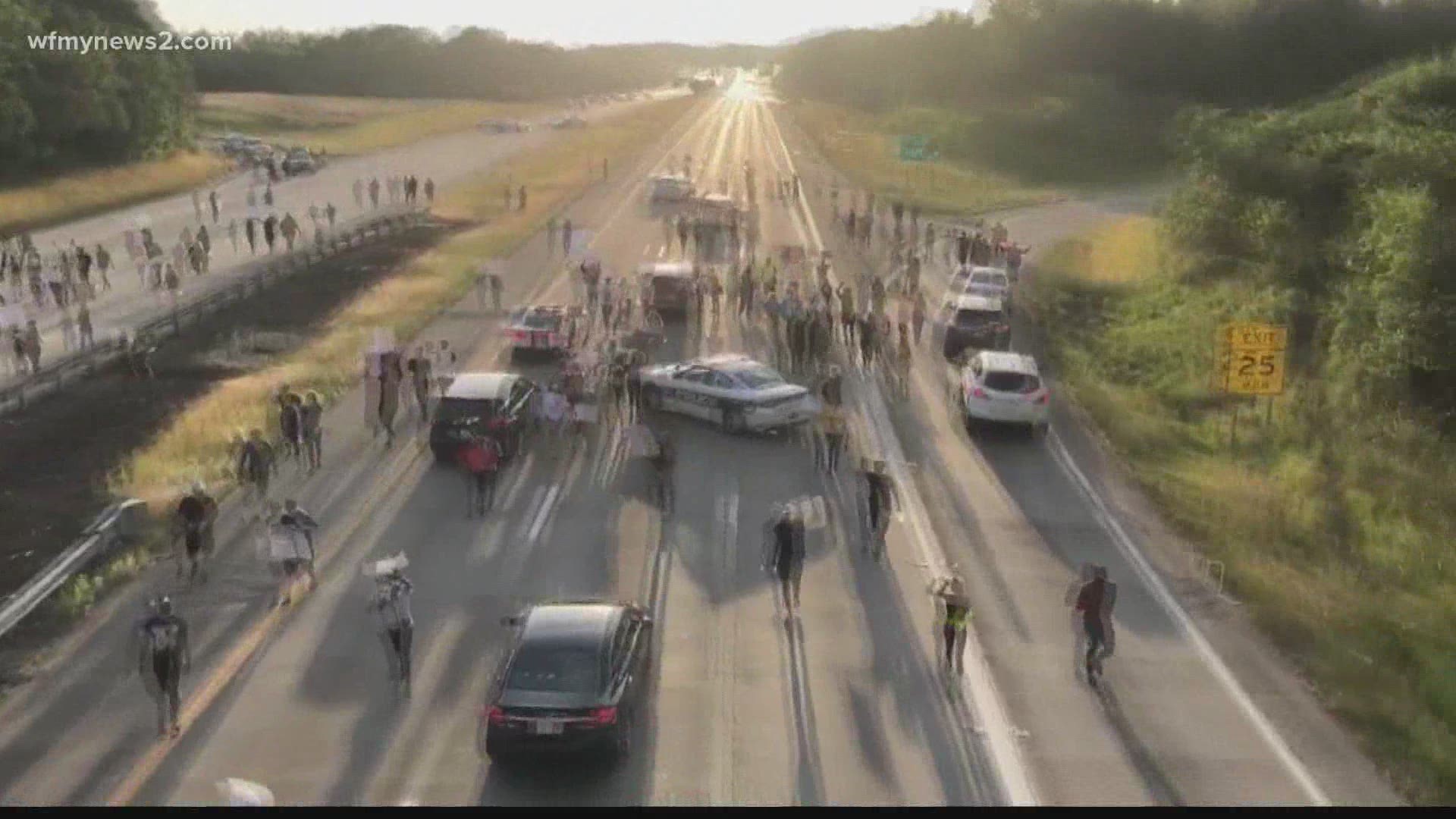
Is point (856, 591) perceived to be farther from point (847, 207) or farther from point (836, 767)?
point (847, 207)

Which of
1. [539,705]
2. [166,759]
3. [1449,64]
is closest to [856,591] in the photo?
[539,705]

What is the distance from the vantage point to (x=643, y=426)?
24.3 meters

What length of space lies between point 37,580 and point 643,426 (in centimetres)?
922

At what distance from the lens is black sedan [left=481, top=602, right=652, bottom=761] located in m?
13.5

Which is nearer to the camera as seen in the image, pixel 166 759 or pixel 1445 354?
pixel 166 759

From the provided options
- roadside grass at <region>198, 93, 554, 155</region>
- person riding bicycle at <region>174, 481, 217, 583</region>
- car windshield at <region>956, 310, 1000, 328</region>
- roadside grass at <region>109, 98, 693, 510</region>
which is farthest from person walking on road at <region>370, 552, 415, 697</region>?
roadside grass at <region>198, 93, 554, 155</region>

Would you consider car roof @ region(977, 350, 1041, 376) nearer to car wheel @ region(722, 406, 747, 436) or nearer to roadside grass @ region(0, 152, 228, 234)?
car wheel @ region(722, 406, 747, 436)

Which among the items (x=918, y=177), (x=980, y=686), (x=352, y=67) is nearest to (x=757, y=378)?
(x=980, y=686)

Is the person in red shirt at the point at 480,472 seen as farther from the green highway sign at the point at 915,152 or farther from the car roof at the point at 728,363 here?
the green highway sign at the point at 915,152

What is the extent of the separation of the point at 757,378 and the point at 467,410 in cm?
551

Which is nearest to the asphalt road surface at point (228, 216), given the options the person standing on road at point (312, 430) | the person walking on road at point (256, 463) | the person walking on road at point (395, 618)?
the person standing on road at point (312, 430)

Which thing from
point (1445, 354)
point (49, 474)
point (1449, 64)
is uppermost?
point (1449, 64)

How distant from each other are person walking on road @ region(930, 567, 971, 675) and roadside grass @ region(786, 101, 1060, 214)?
5359 cm

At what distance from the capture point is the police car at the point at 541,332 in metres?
33.8
